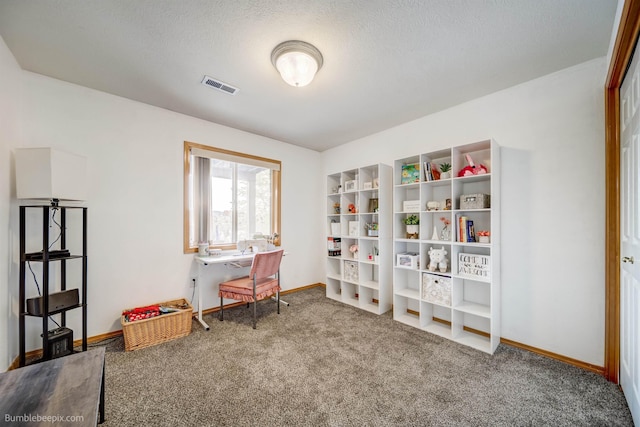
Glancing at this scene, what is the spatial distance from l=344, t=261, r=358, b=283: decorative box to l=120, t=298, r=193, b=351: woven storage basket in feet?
6.50

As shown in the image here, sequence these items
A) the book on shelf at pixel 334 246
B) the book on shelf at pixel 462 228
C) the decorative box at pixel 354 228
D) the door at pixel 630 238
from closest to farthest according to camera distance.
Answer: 1. the door at pixel 630 238
2. the book on shelf at pixel 462 228
3. the decorative box at pixel 354 228
4. the book on shelf at pixel 334 246

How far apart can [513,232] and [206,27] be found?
9.92 ft

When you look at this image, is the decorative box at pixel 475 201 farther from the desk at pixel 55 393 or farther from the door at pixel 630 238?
the desk at pixel 55 393

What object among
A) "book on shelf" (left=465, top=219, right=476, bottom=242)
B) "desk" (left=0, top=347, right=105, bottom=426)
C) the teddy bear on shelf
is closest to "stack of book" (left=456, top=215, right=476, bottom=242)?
"book on shelf" (left=465, top=219, right=476, bottom=242)

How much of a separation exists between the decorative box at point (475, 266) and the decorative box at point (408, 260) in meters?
0.45

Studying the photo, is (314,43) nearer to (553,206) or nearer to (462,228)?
(462,228)

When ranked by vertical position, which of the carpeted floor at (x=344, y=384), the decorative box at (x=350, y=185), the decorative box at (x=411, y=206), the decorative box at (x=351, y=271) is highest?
the decorative box at (x=350, y=185)

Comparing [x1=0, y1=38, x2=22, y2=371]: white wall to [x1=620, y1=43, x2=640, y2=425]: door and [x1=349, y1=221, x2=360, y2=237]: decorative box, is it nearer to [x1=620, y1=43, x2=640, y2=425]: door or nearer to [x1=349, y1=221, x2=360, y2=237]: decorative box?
[x1=349, y1=221, x2=360, y2=237]: decorative box

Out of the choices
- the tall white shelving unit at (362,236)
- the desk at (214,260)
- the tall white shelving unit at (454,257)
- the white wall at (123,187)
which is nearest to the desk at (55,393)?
the white wall at (123,187)

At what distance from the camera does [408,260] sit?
2895 mm

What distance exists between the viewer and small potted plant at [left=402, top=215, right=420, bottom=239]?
2.92m

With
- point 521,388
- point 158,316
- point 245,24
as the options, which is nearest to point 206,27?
point 245,24

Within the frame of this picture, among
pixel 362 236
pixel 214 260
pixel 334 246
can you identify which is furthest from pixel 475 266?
pixel 214 260

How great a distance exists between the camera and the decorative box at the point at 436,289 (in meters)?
2.54
